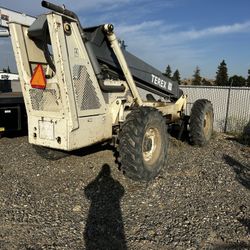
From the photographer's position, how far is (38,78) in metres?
6.31

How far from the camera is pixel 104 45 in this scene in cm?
714

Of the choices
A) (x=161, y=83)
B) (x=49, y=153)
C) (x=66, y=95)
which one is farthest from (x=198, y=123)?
(x=66, y=95)

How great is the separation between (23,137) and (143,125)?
572cm

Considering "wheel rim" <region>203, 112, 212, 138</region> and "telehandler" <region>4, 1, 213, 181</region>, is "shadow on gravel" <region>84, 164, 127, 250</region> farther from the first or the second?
"wheel rim" <region>203, 112, 212, 138</region>

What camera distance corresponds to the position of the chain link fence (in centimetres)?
1507

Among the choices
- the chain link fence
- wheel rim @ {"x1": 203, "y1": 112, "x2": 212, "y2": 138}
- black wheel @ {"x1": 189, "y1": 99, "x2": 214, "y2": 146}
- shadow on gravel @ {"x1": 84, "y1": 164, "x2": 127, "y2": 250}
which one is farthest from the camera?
the chain link fence

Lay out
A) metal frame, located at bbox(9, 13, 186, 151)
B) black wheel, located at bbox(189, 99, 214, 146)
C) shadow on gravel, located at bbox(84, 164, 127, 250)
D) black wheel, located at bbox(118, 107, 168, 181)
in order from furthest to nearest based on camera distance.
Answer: black wheel, located at bbox(189, 99, 214, 146), black wheel, located at bbox(118, 107, 168, 181), metal frame, located at bbox(9, 13, 186, 151), shadow on gravel, located at bbox(84, 164, 127, 250)

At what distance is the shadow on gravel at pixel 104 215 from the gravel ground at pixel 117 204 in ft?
0.04

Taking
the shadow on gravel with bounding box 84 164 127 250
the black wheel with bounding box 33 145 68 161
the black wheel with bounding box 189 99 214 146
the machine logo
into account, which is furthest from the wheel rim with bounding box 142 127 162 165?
the black wheel with bounding box 189 99 214 146

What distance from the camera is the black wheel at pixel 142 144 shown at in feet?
21.5

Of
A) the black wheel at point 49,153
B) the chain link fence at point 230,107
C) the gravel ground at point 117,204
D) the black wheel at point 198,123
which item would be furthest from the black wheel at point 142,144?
the chain link fence at point 230,107

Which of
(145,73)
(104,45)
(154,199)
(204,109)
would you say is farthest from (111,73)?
(204,109)

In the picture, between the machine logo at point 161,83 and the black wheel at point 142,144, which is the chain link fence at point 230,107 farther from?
the black wheel at point 142,144

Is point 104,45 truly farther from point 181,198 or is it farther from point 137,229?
point 137,229
